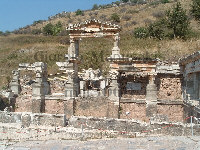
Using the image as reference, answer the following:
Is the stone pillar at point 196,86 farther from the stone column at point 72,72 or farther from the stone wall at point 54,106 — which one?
the stone wall at point 54,106

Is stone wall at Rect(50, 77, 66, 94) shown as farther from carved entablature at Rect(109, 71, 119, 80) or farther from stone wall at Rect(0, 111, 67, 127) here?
stone wall at Rect(0, 111, 67, 127)

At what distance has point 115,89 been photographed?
18234 mm

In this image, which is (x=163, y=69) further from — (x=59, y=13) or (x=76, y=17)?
(x=59, y=13)

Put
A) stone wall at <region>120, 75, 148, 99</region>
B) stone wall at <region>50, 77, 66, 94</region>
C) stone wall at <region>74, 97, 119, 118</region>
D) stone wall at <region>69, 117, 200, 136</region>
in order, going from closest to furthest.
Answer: stone wall at <region>69, 117, 200, 136</region> < stone wall at <region>74, 97, 119, 118</region> < stone wall at <region>120, 75, 148, 99</region> < stone wall at <region>50, 77, 66, 94</region>

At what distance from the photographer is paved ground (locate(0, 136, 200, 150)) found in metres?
8.10

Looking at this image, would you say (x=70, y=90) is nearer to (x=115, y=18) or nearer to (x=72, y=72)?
(x=72, y=72)

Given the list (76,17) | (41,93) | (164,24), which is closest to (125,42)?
(164,24)

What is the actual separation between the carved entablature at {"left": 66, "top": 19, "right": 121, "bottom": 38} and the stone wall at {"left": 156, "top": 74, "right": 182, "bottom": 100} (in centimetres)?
449

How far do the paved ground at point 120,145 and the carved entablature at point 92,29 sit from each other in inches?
433

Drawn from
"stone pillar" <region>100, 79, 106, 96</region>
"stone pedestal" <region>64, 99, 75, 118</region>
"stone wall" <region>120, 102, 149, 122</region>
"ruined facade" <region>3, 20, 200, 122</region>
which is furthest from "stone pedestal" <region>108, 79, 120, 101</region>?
"stone pedestal" <region>64, 99, 75, 118</region>

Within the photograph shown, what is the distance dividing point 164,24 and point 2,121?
2702 cm

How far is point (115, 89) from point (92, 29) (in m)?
4.45

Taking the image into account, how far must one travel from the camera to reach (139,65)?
18.1 m

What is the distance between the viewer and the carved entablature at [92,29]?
1902 cm
